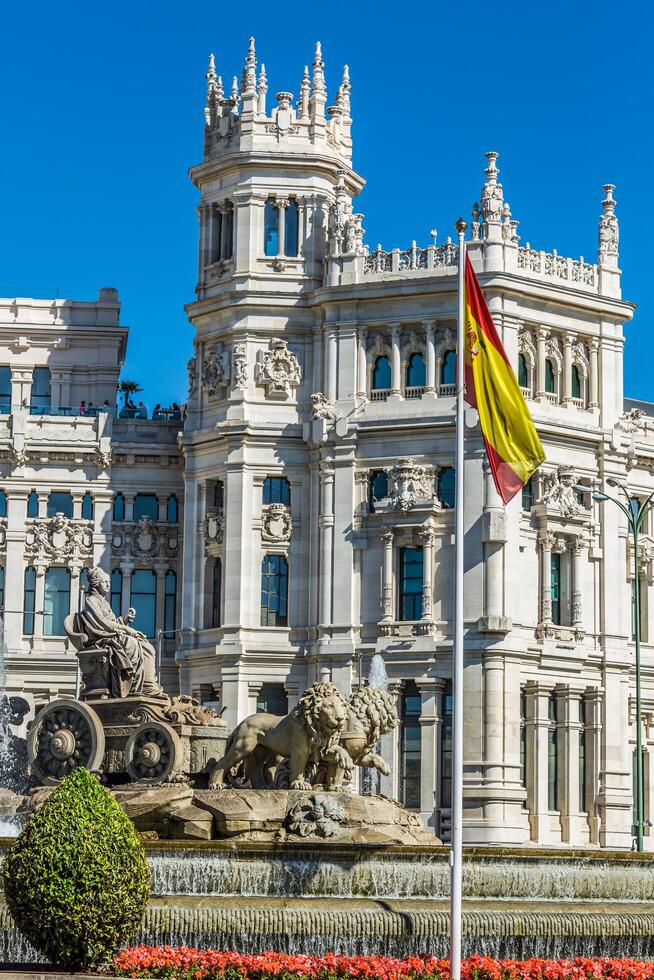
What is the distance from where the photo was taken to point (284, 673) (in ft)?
241

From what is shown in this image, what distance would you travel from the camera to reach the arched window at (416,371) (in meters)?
73.7

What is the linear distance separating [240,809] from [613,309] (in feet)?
136

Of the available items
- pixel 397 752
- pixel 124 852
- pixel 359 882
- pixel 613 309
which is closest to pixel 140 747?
pixel 359 882

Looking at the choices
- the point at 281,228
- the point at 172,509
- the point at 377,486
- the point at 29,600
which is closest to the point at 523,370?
the point at 377,486

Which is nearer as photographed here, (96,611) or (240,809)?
(240,809)

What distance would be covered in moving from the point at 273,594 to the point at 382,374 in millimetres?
9117

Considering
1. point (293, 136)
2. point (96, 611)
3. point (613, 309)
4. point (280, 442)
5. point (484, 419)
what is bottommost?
point (96, 611)

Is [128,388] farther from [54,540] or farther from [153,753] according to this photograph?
[153,753]

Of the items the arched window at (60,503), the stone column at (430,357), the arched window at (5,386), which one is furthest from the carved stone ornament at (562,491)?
the arched window at (5,386)

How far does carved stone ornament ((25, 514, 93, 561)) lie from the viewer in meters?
78.4

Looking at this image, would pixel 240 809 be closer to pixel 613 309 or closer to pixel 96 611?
pixel 96 611

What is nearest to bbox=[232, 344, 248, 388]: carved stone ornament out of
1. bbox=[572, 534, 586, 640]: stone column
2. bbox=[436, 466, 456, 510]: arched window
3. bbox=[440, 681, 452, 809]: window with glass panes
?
bbox=[436, 466, 456, 510]: arched window

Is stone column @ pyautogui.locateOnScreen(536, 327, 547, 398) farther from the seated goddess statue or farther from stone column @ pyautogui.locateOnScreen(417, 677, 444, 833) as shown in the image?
the seated goddess statue

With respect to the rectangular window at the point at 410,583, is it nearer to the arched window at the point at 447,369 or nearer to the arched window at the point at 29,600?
the arched window at the point at 447,369
